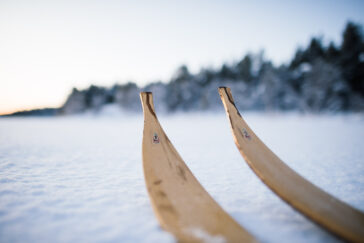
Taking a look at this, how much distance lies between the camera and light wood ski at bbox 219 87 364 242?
5.44 ft

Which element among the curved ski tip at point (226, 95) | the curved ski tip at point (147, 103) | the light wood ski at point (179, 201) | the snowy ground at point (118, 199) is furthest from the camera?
the curved ski tip at point (226, 95)

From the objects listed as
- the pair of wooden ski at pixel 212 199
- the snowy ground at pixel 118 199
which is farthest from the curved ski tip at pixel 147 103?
the snowy ground at pixel 118 199

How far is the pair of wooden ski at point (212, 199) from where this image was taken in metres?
1.64

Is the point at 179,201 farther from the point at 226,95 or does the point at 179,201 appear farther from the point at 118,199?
the point at 226,95

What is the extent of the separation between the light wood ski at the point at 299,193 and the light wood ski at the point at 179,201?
2.17ft

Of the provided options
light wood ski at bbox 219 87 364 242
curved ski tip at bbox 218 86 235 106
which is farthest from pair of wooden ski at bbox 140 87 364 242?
curved ski tip at bbox 218 86 235 106

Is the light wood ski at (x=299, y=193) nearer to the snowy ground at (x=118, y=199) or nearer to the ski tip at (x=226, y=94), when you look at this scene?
the snowy ground at (x=118, y=199)

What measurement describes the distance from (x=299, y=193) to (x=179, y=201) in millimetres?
1382

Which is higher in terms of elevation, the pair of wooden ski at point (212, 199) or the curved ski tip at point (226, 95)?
the curved ski tip at point (226, 95)

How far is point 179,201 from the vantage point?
1972 mm

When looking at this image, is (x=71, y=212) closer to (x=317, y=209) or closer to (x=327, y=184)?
(x=317, y=209)

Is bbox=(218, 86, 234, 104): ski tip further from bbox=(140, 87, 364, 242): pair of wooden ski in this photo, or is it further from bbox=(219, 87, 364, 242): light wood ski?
bbox=(140, 87, 364, 242): pair of wooden ski

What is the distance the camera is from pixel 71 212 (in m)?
2.12

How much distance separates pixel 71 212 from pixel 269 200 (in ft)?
8.40
